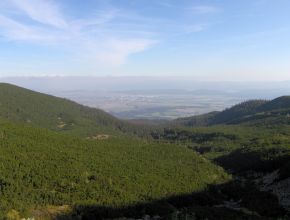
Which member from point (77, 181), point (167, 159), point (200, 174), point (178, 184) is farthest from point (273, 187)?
point (167, 159)

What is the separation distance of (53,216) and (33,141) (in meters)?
54.3

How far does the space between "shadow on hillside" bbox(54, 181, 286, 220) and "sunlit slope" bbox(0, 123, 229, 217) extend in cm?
556

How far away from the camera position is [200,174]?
11338cm

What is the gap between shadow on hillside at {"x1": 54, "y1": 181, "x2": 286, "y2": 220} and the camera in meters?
59.6

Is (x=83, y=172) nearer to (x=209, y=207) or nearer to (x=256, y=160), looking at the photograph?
(x=209, y=207)

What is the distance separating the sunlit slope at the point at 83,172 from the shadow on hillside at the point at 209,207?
556 centimetres

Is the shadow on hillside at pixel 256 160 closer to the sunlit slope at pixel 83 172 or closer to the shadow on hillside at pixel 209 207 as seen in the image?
the sunlit slope at pixel 83 172

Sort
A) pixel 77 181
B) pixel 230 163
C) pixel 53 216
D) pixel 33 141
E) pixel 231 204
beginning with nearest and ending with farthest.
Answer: pixel 53 216, pixel 231 204, pixel 77 181, pixel 33 141, pixel 230 163

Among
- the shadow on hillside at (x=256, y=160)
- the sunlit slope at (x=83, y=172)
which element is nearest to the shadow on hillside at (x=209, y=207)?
the sunlit slope at (x=83, y=172)

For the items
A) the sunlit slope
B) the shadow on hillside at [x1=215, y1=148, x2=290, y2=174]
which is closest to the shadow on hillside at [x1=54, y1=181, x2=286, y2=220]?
the sunlit slope

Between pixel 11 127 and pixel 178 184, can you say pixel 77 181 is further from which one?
pixel 11 127

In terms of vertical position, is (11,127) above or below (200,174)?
above

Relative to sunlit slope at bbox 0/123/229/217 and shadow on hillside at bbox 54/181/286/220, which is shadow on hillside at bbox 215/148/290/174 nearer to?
sunlit slope at bbox 0/123/229/217

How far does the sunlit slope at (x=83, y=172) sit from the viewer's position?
76000 millimetres
